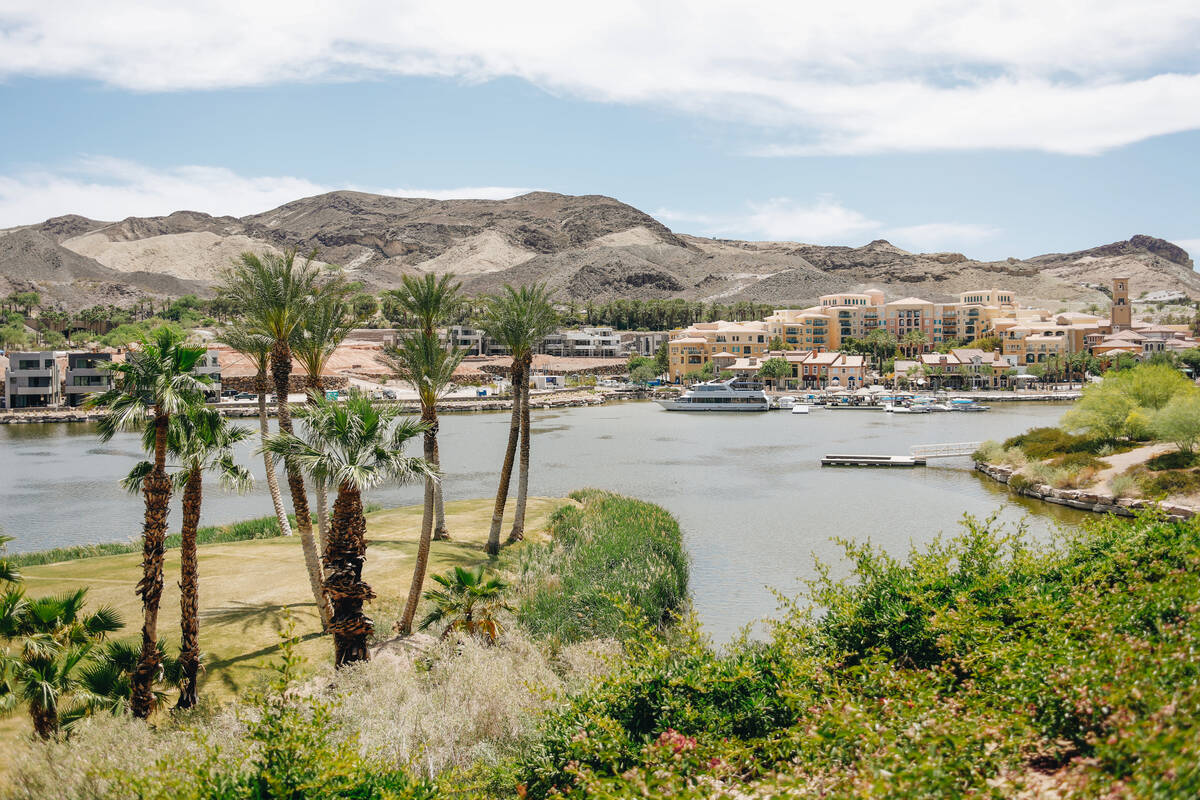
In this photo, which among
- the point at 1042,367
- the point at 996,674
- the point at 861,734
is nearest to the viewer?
the point at 861,734

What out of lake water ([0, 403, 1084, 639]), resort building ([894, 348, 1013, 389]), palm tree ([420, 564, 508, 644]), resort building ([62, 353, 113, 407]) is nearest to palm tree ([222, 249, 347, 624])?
palm tree ([420, 564, 508, 644])

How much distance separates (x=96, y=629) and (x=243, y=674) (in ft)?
8.62

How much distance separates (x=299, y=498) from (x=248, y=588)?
15.4 ft

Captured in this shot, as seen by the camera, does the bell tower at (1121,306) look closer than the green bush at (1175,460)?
No

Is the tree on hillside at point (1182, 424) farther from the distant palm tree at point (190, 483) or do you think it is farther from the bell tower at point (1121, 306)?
the bell tower at point (1121, 306)

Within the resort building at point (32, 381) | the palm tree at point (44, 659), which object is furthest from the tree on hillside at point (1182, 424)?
the resort building at point (32, 381)

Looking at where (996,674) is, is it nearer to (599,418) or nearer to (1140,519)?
(1140,519)

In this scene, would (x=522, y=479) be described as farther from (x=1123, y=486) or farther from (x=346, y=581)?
(x=1123, y=486)

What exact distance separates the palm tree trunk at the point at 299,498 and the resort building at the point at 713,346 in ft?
390

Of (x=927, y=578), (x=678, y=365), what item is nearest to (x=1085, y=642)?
(x=927, y=578)

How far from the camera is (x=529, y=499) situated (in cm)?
3319

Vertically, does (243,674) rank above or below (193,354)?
below

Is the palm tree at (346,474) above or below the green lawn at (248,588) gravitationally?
above

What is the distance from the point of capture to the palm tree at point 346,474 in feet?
45.7
